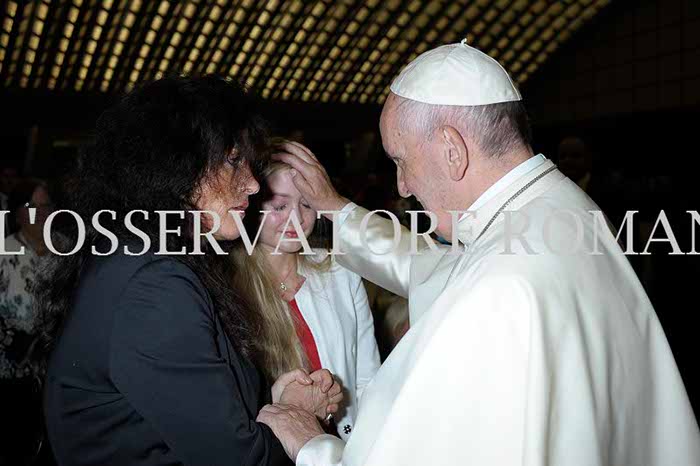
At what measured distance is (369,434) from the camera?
5.51 feet

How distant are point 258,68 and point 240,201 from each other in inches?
1125

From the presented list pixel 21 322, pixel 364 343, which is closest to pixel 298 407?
pixel 364 343

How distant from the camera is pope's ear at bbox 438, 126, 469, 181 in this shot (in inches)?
69.5

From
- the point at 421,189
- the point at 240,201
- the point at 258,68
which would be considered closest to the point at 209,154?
the point at 240,201

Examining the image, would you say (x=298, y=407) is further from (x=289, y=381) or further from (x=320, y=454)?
(x=320, y=454)

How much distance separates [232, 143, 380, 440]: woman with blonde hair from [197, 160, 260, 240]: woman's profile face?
2.50ft

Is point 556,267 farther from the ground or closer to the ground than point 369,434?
farther from the ground

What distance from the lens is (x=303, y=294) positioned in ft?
9.43

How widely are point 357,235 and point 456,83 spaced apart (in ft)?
4.08

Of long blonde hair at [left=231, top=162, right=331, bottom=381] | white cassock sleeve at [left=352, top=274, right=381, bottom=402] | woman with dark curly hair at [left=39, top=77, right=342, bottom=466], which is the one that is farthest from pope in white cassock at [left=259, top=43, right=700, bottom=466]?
white cassock sleeve at [left=352, top=274, right=381, bottom=402]

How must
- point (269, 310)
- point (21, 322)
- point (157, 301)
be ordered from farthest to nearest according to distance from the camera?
point (21, 322) → point (269, 310) → point (157, 301)

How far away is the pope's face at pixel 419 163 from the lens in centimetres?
183

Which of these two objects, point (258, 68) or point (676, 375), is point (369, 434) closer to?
point (676, 375)

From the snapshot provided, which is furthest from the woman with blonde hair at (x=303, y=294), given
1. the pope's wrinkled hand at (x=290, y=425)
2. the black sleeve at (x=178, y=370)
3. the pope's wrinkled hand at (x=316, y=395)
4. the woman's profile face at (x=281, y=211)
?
the black sleeve at (x=178, y=370)
